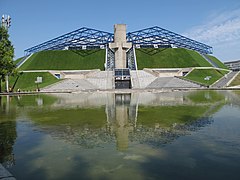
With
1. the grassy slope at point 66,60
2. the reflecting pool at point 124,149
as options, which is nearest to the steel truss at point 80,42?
the grassy slope at point 66,60

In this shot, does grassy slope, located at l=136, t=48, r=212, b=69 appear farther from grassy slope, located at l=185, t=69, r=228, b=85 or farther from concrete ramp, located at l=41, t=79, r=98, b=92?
concrete ramp, located at l=41, t=79, r=98, b=92

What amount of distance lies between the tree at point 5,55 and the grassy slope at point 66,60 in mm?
36112

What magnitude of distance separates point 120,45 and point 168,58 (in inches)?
847

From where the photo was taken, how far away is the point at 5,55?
5325 cm

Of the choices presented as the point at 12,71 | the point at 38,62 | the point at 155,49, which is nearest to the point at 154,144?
the point at 12,71

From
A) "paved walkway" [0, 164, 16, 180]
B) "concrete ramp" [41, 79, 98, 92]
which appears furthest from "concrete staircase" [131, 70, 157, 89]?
"paved walkway" [0, 164, 16, 180]

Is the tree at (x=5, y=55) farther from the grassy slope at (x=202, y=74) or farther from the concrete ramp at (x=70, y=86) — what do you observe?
the grassy slope at (x=202, y=74)

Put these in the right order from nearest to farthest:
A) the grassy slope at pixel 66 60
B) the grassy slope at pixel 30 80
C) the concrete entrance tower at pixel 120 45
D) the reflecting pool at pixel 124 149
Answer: the reflecting pool at pixel 124 149 → the grassy slope at pixel 30 80 → the grassy slope at pixel 66 60 → the concrete entrance tower at pixel 120 45

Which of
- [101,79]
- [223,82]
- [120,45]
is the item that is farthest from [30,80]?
[223,82]

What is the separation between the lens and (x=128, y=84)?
78.9m

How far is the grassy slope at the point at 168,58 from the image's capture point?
9512 cm

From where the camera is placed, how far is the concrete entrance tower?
9729 centimetres

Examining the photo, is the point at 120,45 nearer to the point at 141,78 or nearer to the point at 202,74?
the point at 141,78

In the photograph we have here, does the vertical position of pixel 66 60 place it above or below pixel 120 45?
below
